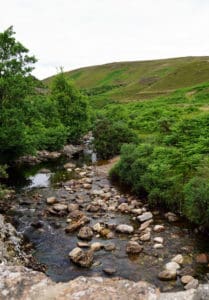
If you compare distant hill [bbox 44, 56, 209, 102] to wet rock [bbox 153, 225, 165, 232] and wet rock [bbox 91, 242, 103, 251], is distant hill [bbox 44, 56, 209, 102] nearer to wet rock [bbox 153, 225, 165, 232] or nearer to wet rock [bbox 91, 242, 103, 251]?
wet rock [bbox 153, 225, 165, 232]

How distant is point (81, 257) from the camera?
48.1 feet

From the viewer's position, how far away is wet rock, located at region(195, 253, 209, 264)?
46.7ft

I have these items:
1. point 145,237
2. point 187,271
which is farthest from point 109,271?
point 145,237

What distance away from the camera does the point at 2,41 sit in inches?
941

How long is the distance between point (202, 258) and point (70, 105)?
98.5 feet

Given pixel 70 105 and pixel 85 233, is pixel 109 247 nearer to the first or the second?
pixel 85 233

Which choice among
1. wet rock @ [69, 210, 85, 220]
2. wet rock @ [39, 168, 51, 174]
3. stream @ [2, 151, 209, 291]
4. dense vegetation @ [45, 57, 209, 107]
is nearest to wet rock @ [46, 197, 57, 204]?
stream @ [2, 151, 209, 291]

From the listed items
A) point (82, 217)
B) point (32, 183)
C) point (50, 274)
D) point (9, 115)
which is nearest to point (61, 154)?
point (32, 183)

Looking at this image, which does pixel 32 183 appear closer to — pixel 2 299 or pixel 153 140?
pixel 153 140

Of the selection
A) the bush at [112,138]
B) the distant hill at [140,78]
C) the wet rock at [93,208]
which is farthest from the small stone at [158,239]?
the distant hill at [140,78]

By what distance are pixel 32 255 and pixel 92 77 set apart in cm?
13972

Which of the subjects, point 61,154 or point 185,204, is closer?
point 185,204

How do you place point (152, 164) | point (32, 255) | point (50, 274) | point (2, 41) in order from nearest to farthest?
point (50, 274), point (32, 255), point (152, 164), point (2, 41)

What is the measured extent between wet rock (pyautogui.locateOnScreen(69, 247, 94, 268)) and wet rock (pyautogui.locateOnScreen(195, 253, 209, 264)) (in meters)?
4.48
